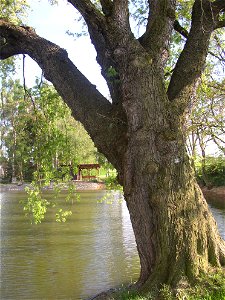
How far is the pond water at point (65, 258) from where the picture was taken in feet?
28.7

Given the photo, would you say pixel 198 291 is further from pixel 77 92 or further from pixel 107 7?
pixel 107 7

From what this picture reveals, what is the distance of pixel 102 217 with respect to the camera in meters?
19.5

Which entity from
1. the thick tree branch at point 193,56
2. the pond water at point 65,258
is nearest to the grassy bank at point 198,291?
the thick tree branch at point 193,56

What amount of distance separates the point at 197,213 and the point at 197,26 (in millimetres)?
2747

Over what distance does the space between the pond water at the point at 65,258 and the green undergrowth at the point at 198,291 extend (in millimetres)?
Result: 3439

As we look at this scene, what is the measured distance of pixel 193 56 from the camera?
19.8 ft

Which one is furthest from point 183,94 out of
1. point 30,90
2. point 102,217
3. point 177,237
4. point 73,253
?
point 102,217

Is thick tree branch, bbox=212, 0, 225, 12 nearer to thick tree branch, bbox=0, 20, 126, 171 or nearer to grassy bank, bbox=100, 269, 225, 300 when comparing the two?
thick tree branch, bbox=0, 20, 126, 171

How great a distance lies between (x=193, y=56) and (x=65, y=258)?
7.20 m

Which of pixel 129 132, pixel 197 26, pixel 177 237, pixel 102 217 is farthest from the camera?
pixel 102 217

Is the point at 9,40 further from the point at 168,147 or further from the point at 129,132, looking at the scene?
the point at 168,147

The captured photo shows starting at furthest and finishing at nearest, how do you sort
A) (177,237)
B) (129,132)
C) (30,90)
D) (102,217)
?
(102,217)
(30,90)
(129,132)
(177,237)

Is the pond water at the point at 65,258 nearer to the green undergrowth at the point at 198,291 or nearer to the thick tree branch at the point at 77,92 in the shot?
the green undergrowth at the point at 198,291

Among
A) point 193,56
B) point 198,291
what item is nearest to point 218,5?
point 193,56
